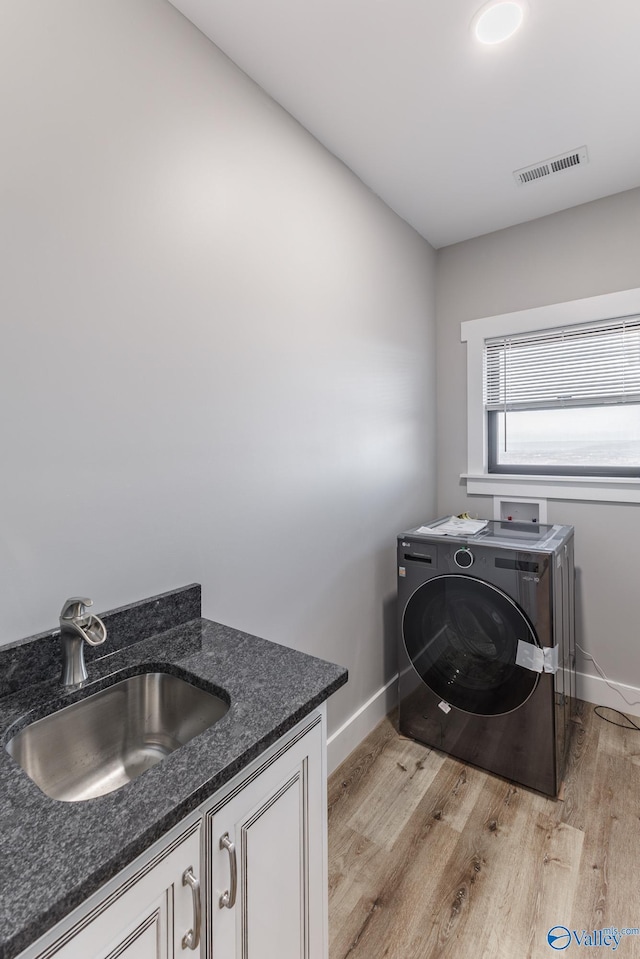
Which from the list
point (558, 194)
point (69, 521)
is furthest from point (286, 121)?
point (69, 521)

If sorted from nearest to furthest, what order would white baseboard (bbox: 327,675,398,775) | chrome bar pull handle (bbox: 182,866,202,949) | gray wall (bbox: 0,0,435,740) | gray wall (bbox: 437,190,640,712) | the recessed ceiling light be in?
chrome bar pull handle (bbox: 182,866,202,949) < gray wall (bbox: 0,0,435,740) < the recessed ceiling light < white baseboard (bbox: 327,675,398,775) < gray wall (bbox: 437,190,640,712)

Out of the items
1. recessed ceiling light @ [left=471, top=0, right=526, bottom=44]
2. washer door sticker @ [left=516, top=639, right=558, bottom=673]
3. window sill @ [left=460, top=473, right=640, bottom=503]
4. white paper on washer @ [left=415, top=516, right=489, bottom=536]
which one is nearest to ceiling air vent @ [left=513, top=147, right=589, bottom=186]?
recessed ceiling light @ [left=471, top=0, right=526, bottom=44]

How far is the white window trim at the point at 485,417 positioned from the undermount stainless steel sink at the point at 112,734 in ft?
6.98

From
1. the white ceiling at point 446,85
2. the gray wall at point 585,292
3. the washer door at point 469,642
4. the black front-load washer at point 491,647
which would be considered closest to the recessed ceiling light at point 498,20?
the white ceiling at point 446,85

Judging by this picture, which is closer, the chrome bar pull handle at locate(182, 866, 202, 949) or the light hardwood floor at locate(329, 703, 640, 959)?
the chrome bar pull handle at locate(182, 866, 202, 949)

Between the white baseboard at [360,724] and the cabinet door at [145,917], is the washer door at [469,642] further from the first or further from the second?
the cabinet door at [145,917]

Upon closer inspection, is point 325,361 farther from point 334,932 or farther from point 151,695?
point 334,932

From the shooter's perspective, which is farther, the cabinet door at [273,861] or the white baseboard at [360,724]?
the white baseboard at [360,724]

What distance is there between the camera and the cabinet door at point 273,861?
0.75 meters

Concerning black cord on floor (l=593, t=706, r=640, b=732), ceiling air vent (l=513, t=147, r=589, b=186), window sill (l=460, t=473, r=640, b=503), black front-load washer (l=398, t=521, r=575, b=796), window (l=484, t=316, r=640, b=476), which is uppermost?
ceiling air vent (l=513, t=147, r=589, b=186)

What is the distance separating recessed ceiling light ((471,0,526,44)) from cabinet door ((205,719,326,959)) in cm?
197

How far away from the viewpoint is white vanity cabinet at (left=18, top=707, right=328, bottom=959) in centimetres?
59

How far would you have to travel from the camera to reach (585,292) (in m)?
2.32

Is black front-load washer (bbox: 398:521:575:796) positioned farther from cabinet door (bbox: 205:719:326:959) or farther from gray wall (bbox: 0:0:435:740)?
cabinet door (bbox: 205:719:326:959)
